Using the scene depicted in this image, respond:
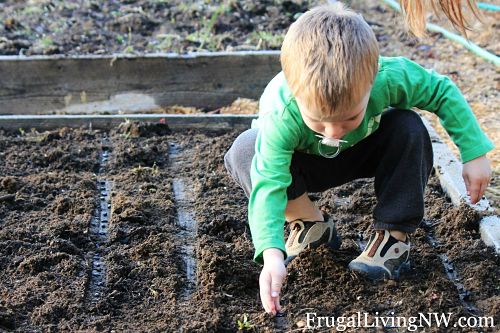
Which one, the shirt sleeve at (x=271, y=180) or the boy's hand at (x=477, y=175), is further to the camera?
the boy's hand at (x=477, y=175)

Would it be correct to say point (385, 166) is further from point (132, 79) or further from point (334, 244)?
point (132, 79)

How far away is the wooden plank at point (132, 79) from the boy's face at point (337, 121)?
2539 mm

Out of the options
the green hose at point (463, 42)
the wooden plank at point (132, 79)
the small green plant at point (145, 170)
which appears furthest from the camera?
the green hose at point (463, 42)

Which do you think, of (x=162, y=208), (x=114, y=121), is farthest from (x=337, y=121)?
(x=114, y=121)

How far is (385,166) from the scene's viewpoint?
10.3 feet

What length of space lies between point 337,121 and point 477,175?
2.17ft

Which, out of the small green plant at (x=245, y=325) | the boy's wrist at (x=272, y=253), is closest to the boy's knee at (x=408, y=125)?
the boy's wrist at (x=272, y=253)

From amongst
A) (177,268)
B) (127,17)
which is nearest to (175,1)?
(127,17)

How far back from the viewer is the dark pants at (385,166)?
3.06 metres

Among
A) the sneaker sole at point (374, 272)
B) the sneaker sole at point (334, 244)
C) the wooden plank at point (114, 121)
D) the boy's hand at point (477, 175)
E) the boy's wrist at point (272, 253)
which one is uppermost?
the wooden plank at point (114, 121)

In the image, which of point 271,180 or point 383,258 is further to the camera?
point 383,258

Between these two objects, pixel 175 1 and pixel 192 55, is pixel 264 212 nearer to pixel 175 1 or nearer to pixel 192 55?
pixel 192 55

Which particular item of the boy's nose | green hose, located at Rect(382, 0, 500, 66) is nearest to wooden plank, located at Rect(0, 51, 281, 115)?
green hose, located at Rect(382, 0, 500, 66)

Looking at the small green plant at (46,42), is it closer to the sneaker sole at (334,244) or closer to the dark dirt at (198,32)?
the dark dirt at (198,32)
